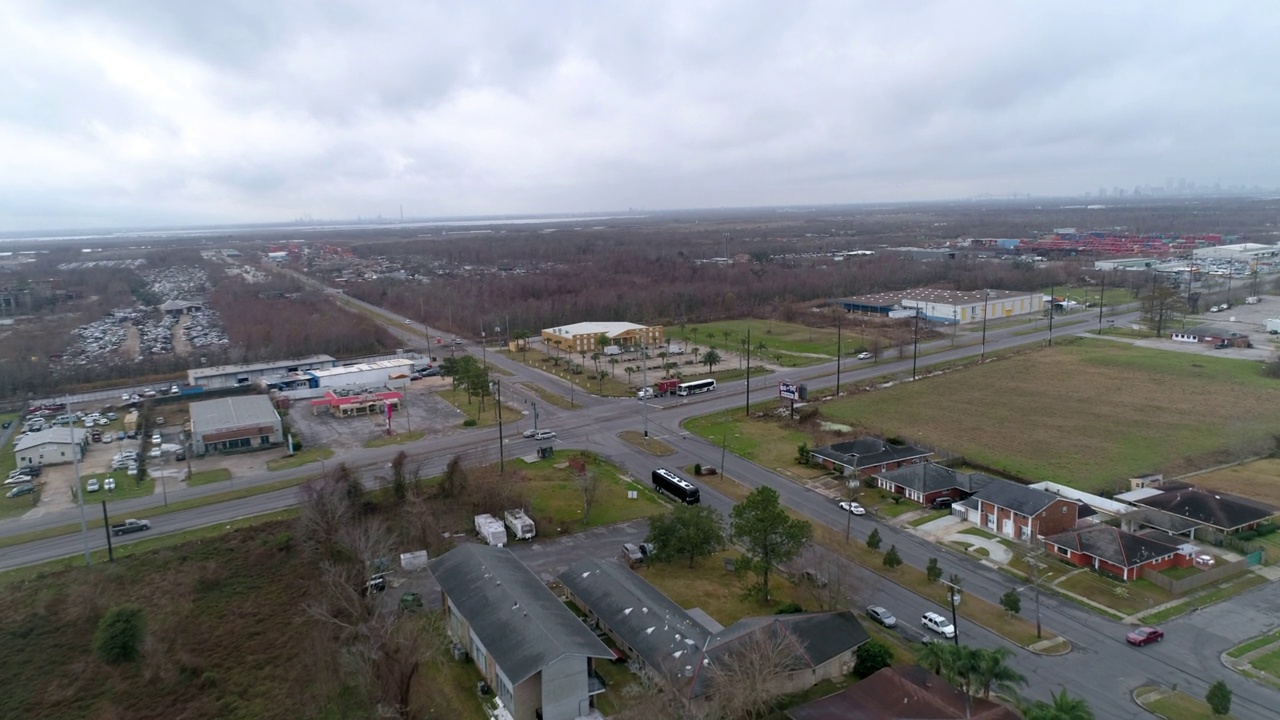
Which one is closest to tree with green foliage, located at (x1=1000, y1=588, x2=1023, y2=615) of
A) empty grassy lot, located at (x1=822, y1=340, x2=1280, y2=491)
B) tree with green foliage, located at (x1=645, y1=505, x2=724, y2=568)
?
tree with green foliage, located at (x1=645, y1=505, x2=724, y2=568)

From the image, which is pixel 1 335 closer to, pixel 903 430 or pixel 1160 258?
pixel 903 430

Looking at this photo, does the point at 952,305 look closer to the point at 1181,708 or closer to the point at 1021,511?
the point at 1021,511

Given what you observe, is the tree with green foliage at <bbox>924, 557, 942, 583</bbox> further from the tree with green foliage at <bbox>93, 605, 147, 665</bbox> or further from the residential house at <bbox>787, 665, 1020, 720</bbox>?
the tree with green foliage at <bbox>93, 605, 147, 665</bbox>

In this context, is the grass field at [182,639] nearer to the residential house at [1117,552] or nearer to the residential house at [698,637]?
the residential house at [698,637]

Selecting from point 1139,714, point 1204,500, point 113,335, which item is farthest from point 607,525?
point 113,335

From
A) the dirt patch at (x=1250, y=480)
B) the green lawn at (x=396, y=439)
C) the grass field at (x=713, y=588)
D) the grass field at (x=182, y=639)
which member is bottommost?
the grass field at (x=713, y=588)

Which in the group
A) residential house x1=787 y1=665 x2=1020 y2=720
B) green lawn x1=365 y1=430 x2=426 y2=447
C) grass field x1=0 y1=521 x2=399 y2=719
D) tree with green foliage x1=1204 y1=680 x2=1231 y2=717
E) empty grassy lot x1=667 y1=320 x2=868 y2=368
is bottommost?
grass field x1=0 y1=521 x2=399 y2=719

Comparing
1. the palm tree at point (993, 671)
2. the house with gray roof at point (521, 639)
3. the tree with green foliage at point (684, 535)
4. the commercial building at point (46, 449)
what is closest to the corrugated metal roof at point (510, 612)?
the house with gray roof at point (521, 639)
